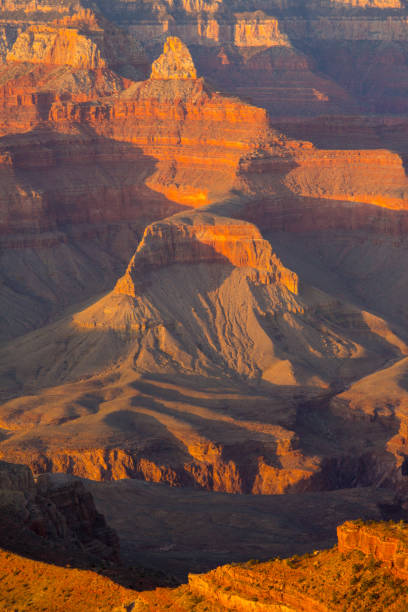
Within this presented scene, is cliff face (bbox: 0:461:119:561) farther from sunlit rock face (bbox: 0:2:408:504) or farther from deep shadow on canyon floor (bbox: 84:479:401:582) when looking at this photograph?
sunlit rock face (bbox: 0:2:408:504)

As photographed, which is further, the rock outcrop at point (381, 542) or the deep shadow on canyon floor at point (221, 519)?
the deep shadow on canyon floor at point (221, 519)

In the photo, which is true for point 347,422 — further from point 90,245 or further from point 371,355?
point 90,245

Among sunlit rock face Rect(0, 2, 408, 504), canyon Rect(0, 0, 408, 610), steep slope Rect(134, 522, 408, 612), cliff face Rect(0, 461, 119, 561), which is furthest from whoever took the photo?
sunlit rock face Rect(0, 2, 408, 504)

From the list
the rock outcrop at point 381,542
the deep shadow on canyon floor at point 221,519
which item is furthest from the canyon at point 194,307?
the deep shadow on canyon floor at point 221,519

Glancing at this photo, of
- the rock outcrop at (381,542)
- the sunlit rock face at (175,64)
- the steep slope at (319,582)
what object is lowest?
the sunlit rock face at (175,64)

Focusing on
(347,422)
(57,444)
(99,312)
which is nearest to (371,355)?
(347,422)

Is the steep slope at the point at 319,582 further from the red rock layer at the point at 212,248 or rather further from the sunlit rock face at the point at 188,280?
the red rock layer at the point at 212,248

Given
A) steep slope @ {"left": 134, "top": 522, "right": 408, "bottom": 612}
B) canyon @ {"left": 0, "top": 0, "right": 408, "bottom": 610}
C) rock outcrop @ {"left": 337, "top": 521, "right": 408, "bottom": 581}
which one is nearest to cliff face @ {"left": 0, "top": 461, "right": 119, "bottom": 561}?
canyon @ {"left": 0, "top": 0, "right": 408, "bottom": 610}

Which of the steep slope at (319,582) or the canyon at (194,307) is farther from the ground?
the steep slope at (319,582)
